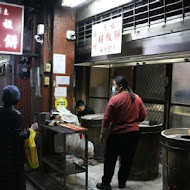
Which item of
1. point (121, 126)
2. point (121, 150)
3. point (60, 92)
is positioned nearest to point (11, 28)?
point (60, 92)

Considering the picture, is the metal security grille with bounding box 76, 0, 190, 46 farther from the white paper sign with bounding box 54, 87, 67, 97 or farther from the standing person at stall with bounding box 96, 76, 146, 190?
the white paper sign with bounding box 54, 87, 67, 97

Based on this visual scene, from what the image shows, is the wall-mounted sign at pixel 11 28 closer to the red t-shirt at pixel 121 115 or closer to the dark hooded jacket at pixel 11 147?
the dark hooded jacket at pixel 11 147

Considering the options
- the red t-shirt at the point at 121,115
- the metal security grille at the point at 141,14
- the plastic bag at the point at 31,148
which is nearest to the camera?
the plastic bag at the point at 31,148

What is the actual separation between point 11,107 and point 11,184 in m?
1.24

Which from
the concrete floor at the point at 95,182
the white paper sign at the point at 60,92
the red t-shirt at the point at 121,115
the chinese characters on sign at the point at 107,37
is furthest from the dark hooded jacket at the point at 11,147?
the white paper sign at the point at 60,92

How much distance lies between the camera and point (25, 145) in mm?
4141

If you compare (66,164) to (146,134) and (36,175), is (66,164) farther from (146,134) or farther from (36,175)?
(146,134)

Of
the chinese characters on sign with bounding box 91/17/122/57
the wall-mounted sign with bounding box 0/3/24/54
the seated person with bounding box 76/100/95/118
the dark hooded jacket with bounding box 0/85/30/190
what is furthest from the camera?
the seated person with bounding box 76/100/95/118

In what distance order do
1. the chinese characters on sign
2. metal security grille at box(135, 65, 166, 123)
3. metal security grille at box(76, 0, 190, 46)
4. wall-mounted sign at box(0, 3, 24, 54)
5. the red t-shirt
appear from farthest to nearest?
metal security grille at box(135, 65, 166, 123) < wall-mounted sign at box(0, 3, 24, 54) < the chinese characters on sign < the red t-shirt < metal security grille at box(76, 0, 190, 46)

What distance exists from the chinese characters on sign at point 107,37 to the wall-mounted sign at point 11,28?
6.69 ft

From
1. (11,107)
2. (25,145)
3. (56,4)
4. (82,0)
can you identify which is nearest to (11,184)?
(25,145)

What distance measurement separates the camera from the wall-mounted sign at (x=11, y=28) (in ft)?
21.0

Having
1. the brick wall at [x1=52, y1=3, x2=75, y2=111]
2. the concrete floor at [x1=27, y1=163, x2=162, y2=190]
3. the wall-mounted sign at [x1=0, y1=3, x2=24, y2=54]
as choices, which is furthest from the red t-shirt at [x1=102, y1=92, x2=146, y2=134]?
the wall-mounted sign at [x1=0, y1=3, x2=24, y2=54]

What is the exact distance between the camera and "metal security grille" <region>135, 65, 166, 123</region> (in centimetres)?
735
